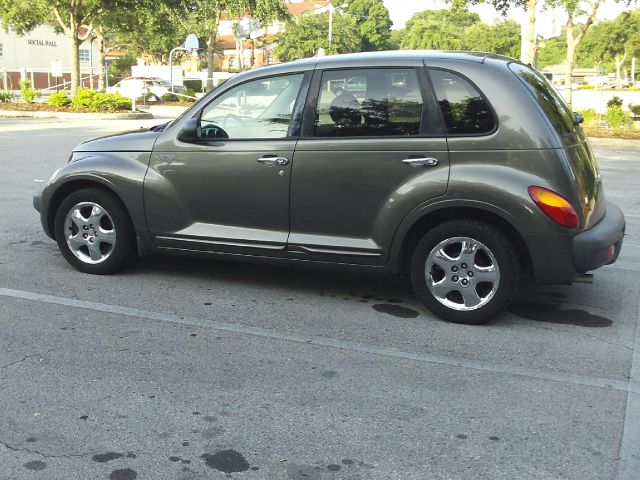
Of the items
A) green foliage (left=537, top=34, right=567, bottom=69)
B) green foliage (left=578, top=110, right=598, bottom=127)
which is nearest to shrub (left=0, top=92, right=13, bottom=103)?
green foliage (left=578, top=110, right=598, bottom=127)

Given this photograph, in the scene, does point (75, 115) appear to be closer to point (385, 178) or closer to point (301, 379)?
point (385, 178)

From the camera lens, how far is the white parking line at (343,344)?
4.10 metres

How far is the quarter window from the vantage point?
16.4 feet

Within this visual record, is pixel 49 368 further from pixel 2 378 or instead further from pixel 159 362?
pixel 159 362

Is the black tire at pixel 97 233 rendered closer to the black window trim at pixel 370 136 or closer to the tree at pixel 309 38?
the black window trim at pixel 370 136

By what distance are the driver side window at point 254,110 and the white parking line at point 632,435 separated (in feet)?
9.25

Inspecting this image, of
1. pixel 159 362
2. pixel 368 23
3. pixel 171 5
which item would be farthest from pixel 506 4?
pixel 368 23

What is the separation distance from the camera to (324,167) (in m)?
5.18

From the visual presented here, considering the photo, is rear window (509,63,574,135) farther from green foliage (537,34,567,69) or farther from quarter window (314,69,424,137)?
green foliage (537,34,567,69)

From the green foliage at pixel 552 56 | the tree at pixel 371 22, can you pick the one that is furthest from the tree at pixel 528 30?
the tree at pixel 371 22

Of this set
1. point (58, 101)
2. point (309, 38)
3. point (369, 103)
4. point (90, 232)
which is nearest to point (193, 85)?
point (58, 101)

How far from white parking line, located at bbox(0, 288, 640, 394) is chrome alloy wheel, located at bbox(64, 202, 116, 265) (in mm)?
623

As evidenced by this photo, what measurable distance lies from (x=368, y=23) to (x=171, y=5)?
8169cm

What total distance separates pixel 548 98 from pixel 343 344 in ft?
7.34
